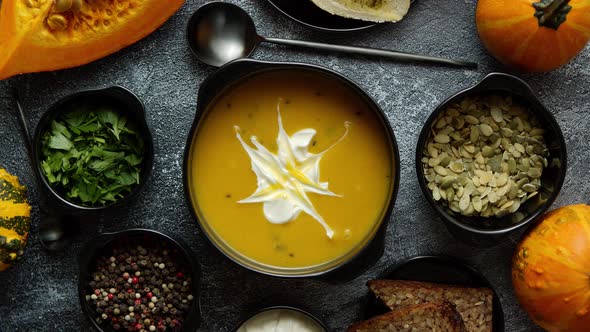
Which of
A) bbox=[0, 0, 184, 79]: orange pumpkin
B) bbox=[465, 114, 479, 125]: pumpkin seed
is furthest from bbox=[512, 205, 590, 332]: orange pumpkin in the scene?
bbox=[0, 0, 184, 79]: orange pumpkin

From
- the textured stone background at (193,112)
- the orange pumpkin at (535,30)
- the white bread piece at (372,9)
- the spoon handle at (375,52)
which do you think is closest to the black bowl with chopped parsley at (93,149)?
the textured stone background at (193,112)

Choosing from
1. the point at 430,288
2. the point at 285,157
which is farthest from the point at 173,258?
the point at 430,288

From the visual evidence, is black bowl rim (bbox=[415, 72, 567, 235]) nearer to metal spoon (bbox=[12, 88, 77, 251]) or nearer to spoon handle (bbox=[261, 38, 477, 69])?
spoon handle (bbox=[261, 38, 477, 69])

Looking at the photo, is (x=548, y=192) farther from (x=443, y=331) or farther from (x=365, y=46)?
(x=365, y=46)

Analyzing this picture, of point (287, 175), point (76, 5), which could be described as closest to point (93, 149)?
point (76, 5)

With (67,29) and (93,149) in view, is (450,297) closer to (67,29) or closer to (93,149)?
(93,149)

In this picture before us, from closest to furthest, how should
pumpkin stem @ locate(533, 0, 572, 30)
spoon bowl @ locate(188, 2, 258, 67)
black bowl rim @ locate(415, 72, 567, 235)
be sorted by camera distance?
1. pumpkin stem @ locate(533, 0, 572, 30)
2. black bowl rim @ locate(415, 72, 567, 235)
3. spoon bowl @ locate(188, 2, 258, 67)
